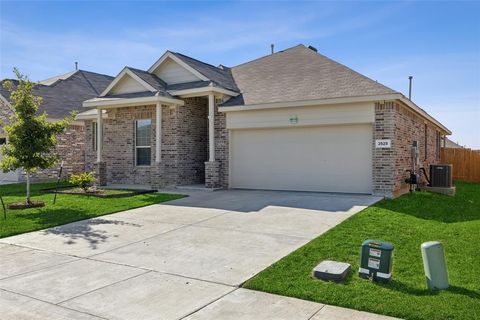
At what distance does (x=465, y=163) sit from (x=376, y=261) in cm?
2101

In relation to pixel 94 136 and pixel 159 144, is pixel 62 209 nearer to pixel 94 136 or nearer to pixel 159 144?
pixel 159 144

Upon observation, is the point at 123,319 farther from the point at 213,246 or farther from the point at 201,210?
the point at 201,210

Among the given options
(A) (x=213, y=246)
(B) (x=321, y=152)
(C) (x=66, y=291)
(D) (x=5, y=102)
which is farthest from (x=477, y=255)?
(D) (x=5, y=102)

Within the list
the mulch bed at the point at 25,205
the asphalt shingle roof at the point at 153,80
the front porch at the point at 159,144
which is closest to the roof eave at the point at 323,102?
the front porch at the point at 159,144

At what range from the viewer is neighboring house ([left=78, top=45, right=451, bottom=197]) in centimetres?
1246

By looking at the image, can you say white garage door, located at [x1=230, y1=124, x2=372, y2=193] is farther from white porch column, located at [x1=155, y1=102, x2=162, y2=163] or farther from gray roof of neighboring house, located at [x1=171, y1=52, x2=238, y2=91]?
white porch column, located at [x1=155, y1=102, x2=162, y2=163]

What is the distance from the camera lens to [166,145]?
15.5 meters

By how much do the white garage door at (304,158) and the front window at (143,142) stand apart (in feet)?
11.8

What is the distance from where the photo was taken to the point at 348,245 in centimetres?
682

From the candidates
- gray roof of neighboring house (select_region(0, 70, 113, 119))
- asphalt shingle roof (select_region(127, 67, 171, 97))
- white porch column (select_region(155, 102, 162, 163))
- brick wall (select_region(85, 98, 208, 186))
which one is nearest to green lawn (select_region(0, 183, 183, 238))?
white porch column (select_region(155, 102, 162, 163))

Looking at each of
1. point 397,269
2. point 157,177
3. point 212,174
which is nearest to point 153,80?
point 157,177

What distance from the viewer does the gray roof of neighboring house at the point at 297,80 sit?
42.4 feet

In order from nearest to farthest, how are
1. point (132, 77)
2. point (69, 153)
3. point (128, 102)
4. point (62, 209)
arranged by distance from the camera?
point (62, 209)
point (128, 102)
point (132, 77)
point (69, 153)

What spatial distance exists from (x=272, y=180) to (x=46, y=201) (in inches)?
289
